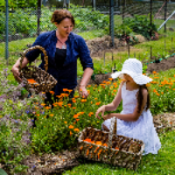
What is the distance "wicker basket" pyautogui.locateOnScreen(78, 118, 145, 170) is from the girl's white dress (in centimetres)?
13

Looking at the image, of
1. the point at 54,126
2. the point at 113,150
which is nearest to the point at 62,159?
the point at 54,126

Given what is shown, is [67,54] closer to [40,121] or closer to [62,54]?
[62,54]

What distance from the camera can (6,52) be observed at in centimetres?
668

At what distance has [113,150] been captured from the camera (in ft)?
9.38

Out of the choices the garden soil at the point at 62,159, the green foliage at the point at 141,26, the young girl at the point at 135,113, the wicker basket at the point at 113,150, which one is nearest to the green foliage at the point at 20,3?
the green foliage at the point at 141,26

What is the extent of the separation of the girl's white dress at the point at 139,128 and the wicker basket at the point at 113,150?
0.13m

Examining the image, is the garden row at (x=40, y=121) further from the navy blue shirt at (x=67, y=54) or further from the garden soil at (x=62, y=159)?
the navy blue shirt at (x=67, y=54)

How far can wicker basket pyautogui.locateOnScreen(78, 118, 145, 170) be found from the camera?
2850mm

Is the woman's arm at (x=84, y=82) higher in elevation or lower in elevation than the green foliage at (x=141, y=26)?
lower

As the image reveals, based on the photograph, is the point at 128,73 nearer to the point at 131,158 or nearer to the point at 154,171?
the point at 131,158

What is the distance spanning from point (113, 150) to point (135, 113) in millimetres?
574

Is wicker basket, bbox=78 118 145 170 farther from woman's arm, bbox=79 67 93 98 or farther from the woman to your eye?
the woman

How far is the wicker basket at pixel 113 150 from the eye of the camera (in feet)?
9.35

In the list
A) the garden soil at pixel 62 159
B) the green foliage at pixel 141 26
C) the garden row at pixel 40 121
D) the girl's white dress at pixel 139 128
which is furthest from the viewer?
the green foliage at pixel 141 26
